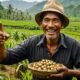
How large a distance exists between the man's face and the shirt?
131 millimetres

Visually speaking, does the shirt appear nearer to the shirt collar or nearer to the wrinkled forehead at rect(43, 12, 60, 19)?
the shirt collar

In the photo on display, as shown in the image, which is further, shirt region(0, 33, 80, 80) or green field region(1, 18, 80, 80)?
green field region(1, 18, 80, 80)

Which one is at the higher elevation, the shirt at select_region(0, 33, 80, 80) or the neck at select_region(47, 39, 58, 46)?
the neck at select_region(47, 39, 58, 46)

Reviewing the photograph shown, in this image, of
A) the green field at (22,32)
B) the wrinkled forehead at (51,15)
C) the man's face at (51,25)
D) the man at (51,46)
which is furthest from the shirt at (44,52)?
the green field at (22,32)

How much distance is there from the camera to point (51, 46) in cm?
381

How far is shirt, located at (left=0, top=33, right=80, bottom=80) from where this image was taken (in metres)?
3.76

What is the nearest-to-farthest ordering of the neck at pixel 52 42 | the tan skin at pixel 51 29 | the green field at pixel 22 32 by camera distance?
the tan skin at pixel 51 29 → the neck at pixel 52 42 → the green field at pixel 22 32

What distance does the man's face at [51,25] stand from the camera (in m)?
3.66

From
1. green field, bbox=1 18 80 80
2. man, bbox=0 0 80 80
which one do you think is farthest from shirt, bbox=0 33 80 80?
green field, bbox=1 18 80 80

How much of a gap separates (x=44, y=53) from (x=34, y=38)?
213 millimetres

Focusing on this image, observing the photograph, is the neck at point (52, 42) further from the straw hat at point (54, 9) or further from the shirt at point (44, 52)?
the straw hat at point (54, 9)

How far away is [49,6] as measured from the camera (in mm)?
3816

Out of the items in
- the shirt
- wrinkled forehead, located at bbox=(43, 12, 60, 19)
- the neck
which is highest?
wrinkled forehead, located at bbox=(43, 12, 60, 19)

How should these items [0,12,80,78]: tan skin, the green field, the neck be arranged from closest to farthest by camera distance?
[0,12,80,78]: tan skin < the neck < the green field
